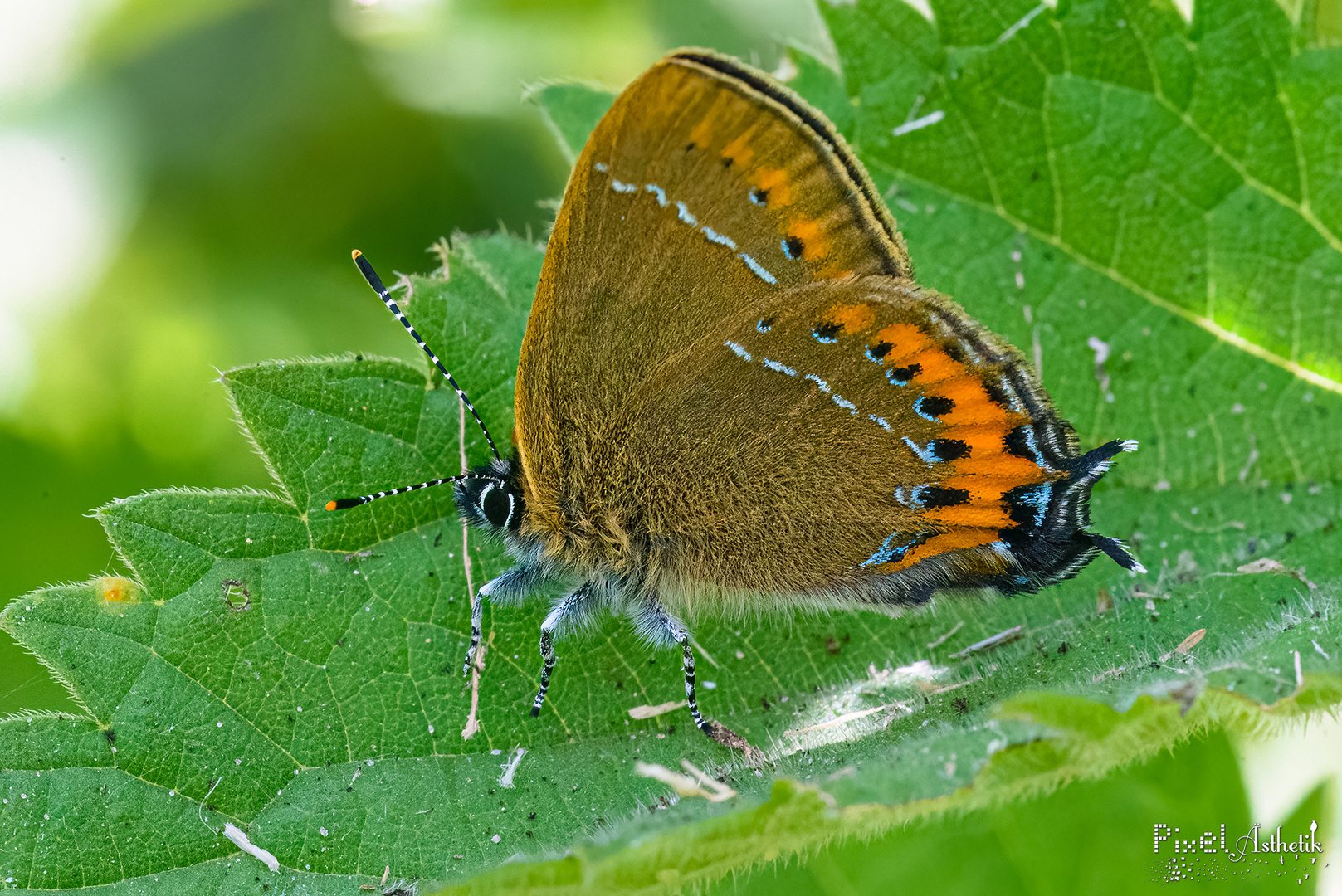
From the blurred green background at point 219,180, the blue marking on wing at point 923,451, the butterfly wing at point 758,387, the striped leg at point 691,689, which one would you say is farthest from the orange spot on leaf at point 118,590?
the blue marking on wing at point 923,451

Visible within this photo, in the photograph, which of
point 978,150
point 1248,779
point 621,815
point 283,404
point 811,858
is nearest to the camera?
point 811,858

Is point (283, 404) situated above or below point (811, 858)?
above

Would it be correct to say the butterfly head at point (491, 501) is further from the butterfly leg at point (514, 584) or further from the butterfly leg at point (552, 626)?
the butterfly leg at point (552, 626)

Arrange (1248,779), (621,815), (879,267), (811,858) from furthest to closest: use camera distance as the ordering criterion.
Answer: (879,267) → (621,815) → (1248,779) → (811,858)

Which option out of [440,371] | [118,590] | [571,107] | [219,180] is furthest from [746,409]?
[219,180]

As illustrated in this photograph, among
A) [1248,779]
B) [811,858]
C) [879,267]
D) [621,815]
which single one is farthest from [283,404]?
[1248,779]

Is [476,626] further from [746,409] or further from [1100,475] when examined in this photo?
[1100,475]

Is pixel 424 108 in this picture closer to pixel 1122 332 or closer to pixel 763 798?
pixel 1122 332
